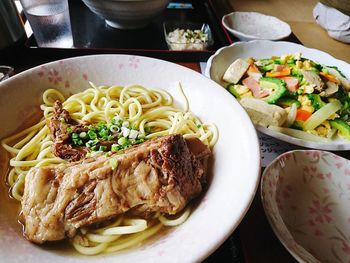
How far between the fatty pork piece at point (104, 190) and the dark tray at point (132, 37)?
1.46 m

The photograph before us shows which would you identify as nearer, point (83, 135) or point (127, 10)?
point (83, 135)

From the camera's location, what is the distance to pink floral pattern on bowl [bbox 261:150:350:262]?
157 cm

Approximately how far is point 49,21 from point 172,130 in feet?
5.88

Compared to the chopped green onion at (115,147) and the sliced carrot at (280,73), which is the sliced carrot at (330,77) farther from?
the chopped green onion at (115,147)

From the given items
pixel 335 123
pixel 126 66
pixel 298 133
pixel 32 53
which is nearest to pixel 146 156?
pixel 126 66

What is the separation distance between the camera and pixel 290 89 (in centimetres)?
247

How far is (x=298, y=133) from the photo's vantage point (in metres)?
2.13

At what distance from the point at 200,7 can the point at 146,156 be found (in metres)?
2.95

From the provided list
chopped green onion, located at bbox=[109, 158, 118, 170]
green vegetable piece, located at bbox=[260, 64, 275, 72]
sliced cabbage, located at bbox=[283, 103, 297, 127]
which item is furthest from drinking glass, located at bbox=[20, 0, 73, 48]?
sliced cabbage, located at bbox=[283, 103, 297, 127]

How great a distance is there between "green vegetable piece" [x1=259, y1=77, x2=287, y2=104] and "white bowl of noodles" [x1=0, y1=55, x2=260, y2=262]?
2.44ft

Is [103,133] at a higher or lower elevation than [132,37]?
higher

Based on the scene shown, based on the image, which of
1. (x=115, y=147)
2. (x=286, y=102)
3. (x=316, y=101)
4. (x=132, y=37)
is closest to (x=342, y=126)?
(x=316, y=101)

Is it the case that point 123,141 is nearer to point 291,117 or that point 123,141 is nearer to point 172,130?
point 172,130

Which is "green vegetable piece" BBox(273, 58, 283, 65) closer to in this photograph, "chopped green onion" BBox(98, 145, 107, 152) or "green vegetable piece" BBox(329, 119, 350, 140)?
"green vegetable piece" BBox(329, 119, 350, 140)
